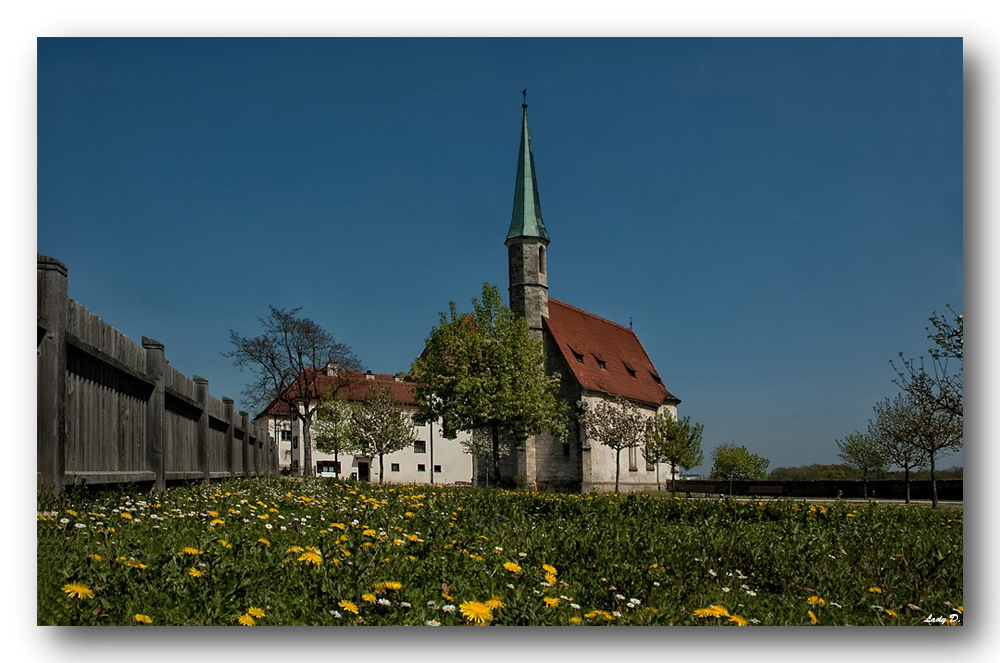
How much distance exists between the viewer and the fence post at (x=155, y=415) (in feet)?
21.6

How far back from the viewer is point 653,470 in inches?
1480

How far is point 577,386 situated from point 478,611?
3023cm

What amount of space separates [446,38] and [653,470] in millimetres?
33853

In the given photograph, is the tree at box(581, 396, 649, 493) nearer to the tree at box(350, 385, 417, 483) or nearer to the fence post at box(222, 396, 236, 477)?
the tree at box(350, 385, 417, 483)

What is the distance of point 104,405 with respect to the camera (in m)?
5.57

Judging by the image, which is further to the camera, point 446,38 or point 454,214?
point 454,214

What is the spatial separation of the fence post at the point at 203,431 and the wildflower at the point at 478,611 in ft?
18.3

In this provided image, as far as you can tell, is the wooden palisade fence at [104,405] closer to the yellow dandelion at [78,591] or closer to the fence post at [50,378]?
the fence post at [50,378]

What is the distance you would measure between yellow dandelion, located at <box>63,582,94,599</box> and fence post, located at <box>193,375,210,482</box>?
4903 millimetres

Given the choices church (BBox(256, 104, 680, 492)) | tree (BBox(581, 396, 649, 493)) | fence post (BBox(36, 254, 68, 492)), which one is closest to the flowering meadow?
fence post (BBox(36, 254, 68, 492))

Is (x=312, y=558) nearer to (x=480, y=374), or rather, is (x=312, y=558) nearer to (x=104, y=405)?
(x=104, y=405)

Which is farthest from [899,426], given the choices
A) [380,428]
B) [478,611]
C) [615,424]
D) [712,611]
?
[380,428]
